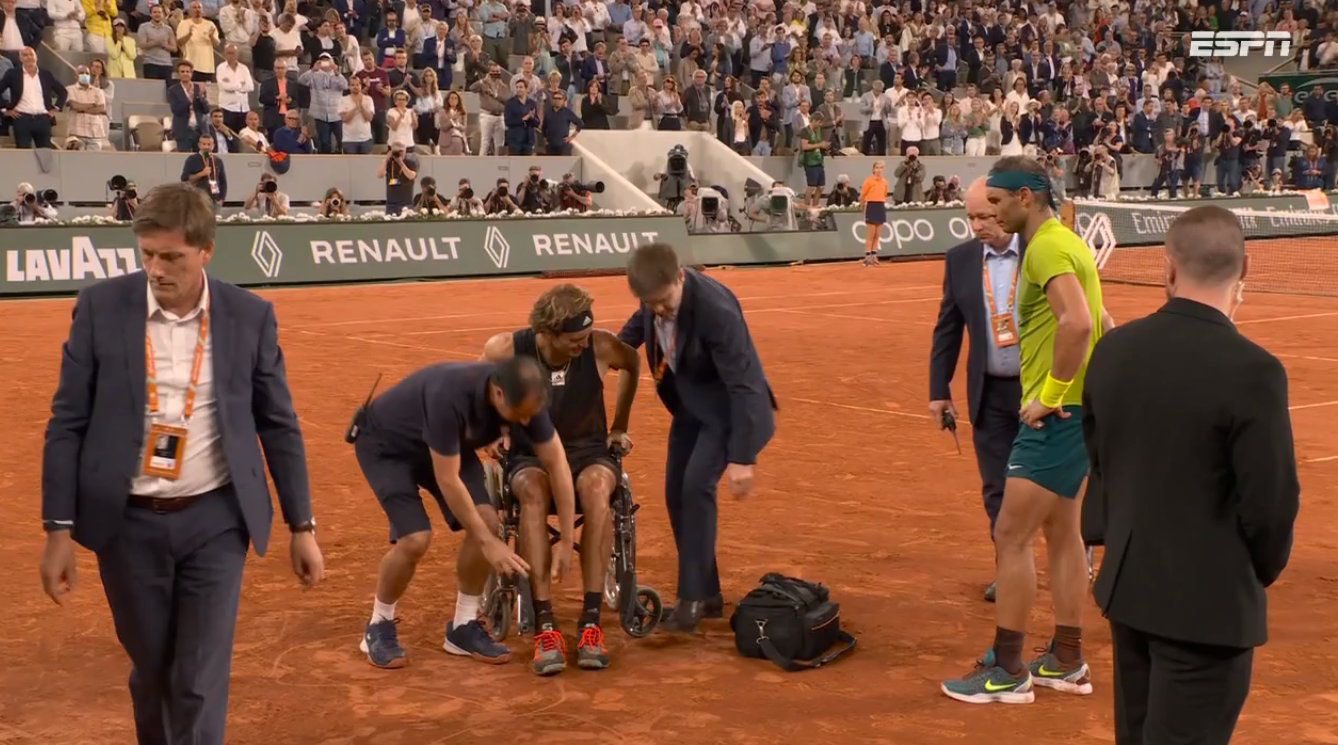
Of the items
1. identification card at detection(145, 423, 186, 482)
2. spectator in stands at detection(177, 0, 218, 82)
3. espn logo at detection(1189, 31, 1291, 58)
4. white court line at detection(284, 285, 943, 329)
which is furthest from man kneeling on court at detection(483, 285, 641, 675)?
espn logo at detection(1189, 31, 1291, 58)

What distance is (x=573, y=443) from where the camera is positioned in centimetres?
748

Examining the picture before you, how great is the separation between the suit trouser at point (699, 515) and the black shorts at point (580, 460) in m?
0.43

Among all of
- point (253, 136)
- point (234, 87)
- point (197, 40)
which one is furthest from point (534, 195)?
point (197, 40)

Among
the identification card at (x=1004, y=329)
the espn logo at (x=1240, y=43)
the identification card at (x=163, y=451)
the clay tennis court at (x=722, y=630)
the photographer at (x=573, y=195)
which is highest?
the espn logo at (x=1240, y=43)

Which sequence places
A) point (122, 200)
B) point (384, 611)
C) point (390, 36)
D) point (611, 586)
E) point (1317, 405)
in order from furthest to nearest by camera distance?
point (390, 36)
point (122, 200)
point (1317, 405)
point (611, 586)
point (384, 611)

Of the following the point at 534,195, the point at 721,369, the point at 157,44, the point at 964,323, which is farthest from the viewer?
the point at 534,195

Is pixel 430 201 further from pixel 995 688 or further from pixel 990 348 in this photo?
pixel 995 688

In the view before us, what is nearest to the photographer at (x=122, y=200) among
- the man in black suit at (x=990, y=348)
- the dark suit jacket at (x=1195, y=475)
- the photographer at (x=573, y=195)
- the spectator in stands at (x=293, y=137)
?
the spectator in stands at (x=293, y=137)

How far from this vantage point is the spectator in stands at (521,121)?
29.4 m

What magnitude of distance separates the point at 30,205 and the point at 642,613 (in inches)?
681

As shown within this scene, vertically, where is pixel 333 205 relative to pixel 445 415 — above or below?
below

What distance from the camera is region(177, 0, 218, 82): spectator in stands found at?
26.1m

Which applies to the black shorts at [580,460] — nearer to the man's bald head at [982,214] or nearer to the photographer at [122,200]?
the man's bald head at [982,214]

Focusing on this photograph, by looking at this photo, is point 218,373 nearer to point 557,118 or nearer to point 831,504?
point 831,504
